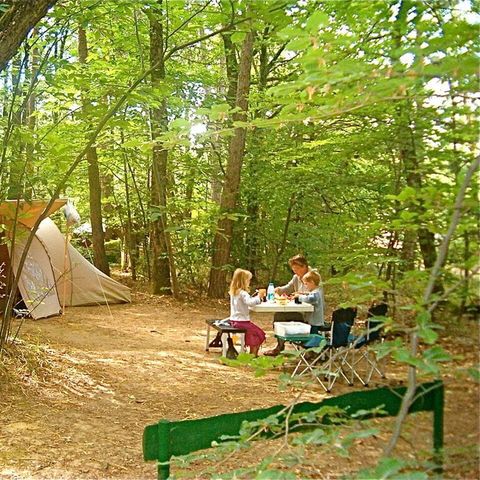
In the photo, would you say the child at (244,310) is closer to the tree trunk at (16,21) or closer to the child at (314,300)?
the child at (314,300)

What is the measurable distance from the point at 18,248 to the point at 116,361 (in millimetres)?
3486

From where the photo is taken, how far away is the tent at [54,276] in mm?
8734

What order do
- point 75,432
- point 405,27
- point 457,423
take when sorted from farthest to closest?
point 75,432 < point 405,27 < point 457,423

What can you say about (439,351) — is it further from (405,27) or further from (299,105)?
(405,27)

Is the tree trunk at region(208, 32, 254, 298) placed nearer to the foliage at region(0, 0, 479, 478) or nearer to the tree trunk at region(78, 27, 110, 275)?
the foliage at region(0, 0, 479, 478)

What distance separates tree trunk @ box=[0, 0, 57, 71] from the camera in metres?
3.29

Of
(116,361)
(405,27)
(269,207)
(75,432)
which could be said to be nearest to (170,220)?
(269,207)

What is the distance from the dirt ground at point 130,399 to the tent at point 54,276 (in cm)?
52

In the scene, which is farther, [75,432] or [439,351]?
[75,432]

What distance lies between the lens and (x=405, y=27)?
7.93 feet

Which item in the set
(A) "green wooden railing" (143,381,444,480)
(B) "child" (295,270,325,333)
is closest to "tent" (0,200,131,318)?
(B) "child" (295,270,325,333)

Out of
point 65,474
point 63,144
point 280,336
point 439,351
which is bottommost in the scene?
point 65,474

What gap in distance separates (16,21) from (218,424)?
8.24 ft

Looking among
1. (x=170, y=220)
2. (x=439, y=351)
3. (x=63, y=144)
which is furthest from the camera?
(x=170, y=220)
